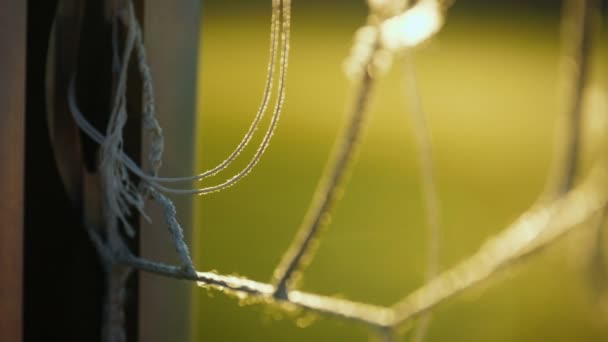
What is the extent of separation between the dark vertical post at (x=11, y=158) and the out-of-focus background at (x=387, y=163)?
56cm

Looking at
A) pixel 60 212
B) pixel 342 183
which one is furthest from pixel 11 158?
Result: pixel 342 183

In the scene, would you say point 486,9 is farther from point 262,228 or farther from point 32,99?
point 32,99

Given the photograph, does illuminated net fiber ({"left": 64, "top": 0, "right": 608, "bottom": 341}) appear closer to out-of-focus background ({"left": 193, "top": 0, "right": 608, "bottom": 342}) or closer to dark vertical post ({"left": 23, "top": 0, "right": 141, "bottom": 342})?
dark vertical post ({"left": 23, "top": 0, "right": 141, "bottom": 342})

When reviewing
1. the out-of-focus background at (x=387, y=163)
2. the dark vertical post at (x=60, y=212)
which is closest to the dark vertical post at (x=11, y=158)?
the dark vertical post at (x=60, y=212)

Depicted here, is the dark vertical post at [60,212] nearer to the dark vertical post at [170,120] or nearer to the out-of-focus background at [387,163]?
the dark vertical post at [170,120]

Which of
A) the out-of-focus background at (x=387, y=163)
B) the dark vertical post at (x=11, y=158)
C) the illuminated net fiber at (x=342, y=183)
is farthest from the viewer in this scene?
the out-of-focus background at (x=387, y=163)

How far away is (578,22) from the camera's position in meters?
0.31

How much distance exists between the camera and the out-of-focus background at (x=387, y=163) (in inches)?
42.7

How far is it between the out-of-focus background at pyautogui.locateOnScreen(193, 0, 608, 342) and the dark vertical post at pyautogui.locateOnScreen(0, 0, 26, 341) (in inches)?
21.9

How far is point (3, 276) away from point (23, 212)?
5 centimetres

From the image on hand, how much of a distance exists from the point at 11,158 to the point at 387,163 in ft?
2.83

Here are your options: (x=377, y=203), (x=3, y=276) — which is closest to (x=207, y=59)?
(x=377, y=203)

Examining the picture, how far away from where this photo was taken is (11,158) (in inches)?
20.3

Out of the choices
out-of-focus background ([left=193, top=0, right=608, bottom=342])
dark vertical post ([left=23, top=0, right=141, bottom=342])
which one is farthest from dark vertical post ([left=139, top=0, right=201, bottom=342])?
out-of-focus background ([left=193, top=0, right=608, bottom=342])
